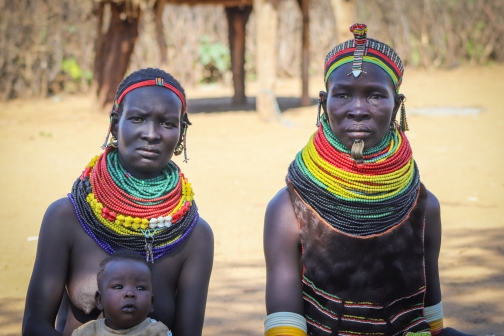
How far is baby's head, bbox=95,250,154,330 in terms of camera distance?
236 cm

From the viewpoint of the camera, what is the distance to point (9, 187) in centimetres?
761

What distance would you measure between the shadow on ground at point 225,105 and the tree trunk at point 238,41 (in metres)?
0.33

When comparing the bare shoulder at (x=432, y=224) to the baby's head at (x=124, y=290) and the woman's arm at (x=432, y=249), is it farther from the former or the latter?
the baby's head at (x=124, y=290)

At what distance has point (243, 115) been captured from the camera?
13.1 meters

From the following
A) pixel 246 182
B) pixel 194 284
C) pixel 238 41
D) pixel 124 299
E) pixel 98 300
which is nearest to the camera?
pixel 124 299

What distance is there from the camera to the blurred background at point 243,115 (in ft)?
16.5

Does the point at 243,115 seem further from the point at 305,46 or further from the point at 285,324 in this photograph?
the point at 285,324

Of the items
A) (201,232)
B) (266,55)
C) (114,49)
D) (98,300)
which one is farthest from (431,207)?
(114,49)

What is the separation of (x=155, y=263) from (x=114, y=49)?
10.3 metres

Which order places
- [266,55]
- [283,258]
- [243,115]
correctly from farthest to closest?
[243,115] → [266,55] → [283,258]

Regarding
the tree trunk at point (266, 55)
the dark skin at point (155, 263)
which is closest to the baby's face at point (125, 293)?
the dark skin at point (155, 263)

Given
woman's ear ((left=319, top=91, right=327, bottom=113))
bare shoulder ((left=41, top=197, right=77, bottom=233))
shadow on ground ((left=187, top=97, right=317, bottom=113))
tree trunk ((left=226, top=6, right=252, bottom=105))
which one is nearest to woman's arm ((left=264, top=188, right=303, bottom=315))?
woman's ear ((left=319, top=91, right=327, bottom=113))

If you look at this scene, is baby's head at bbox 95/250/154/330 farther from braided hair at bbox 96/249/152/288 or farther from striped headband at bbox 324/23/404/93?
striped headband at bbox 324/23/404/93

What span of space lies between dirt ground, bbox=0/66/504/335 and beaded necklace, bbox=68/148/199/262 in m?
A: 1.55
